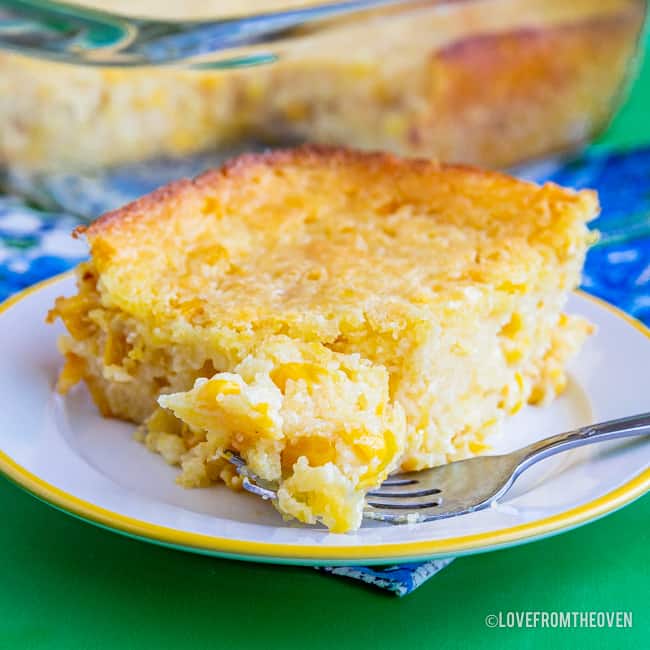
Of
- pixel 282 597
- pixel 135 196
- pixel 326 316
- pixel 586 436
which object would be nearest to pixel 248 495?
pixel 282 597

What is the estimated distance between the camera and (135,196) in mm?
3459

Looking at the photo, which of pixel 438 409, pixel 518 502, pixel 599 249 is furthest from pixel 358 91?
pixel 518 502

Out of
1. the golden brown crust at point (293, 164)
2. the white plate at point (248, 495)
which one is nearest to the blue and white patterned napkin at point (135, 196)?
the white plate at point (248, 495)

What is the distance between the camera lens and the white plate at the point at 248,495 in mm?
1604

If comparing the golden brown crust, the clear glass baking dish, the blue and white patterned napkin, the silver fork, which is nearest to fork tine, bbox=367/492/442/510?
the silver fork

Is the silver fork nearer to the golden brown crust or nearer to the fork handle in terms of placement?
the fork handle

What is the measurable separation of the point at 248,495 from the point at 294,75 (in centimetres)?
180

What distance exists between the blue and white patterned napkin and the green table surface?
1247 mm

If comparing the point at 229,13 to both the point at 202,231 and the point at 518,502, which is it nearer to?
the point at 202,231

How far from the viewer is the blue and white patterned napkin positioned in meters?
3.11

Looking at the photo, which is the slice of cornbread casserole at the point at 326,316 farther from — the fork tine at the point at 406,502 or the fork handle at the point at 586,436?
the fork handle at the point at 586,436

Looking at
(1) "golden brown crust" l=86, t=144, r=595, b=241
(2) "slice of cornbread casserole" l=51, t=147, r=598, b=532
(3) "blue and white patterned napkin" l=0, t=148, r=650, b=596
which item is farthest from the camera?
(3) "blue and white patterned napkin" l=0, t=148, r=650, b=596

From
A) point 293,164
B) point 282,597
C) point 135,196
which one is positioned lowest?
point 282,597

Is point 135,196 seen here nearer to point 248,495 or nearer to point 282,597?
point 248,495
